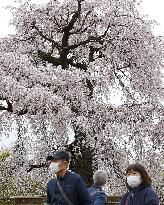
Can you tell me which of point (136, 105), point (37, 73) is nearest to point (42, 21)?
point (37, 73)

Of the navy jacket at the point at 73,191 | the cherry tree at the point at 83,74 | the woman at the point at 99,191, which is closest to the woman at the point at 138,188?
the navy jacket at the point at 73,191

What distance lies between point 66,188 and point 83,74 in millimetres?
8786

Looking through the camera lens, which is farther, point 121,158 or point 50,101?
point 121,158

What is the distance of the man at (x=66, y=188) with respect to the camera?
581 cm

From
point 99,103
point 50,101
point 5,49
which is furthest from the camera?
point 5,49

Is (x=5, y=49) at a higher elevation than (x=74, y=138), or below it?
higher

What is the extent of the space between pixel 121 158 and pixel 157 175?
1.15 meters

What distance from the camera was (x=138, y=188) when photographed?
5.75m

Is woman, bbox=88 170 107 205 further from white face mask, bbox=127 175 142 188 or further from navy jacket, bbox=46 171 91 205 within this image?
white face mask, bbox=127 175 142 188

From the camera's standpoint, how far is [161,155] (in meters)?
14.9

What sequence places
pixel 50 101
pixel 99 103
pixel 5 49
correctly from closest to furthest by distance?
pixel 50 101
pixel 99 103
pixel 5 49

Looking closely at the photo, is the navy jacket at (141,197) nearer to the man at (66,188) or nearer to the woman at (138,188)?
the woman at (138,188)

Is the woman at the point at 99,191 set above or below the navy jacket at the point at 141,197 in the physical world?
below

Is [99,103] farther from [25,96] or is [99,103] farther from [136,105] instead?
[25,96]
